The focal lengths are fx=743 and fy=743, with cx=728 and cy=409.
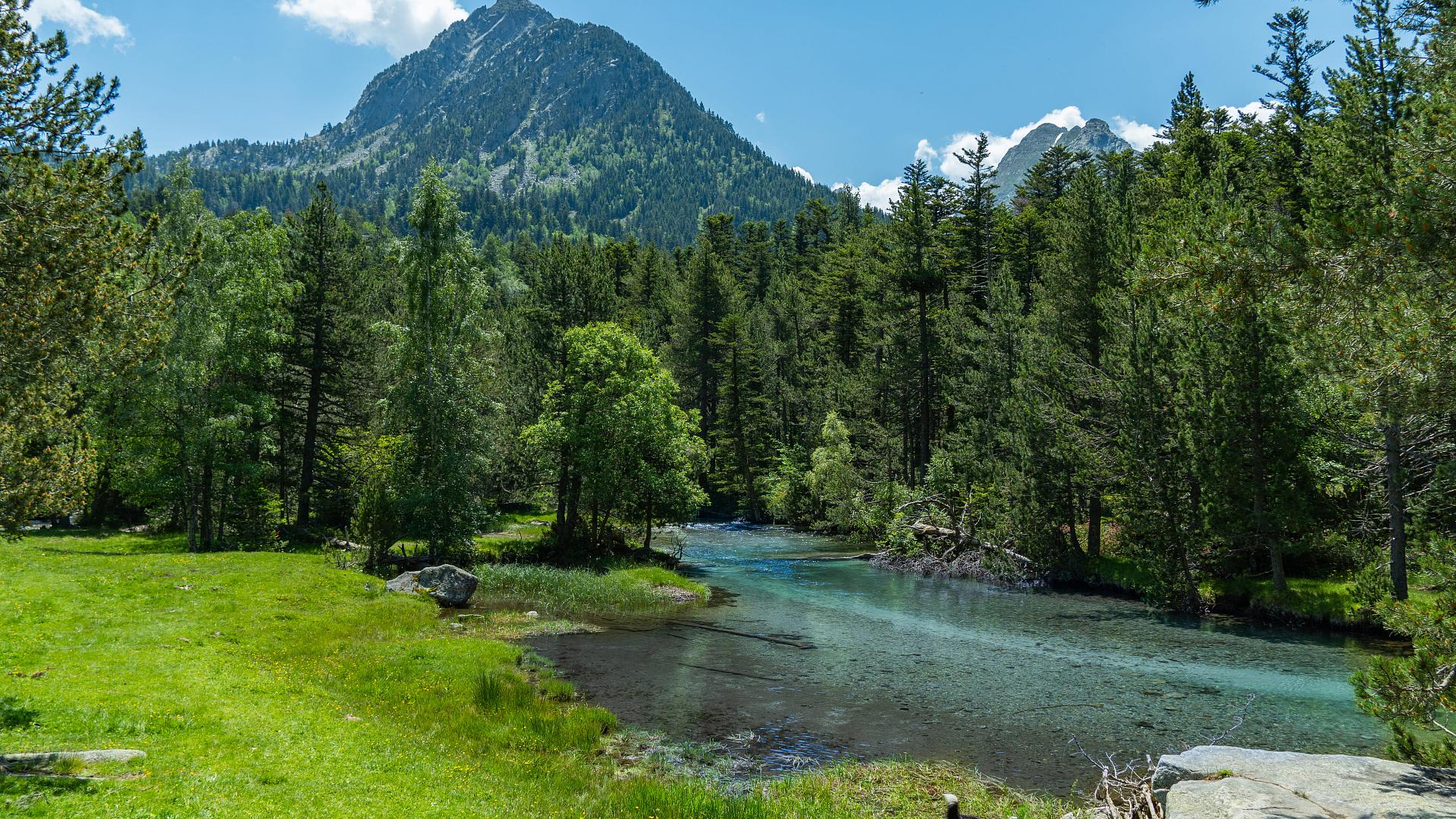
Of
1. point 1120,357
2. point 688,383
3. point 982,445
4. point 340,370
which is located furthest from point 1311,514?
point 688,383

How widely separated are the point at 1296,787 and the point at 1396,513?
19661 mm

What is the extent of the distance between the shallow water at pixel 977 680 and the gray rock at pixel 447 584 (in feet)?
21.0

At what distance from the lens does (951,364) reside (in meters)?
54.1

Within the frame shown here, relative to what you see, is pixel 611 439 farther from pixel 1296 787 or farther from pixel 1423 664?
pixel 1423 664

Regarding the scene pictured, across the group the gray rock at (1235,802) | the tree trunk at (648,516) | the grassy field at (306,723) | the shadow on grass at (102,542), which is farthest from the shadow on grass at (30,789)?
the tree trunk at (648,516)

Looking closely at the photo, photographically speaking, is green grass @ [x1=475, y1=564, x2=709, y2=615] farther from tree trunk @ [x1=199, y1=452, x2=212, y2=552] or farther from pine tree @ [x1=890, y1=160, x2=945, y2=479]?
pine tree @ [x1=890, y1=160, x2=945, y2=479]

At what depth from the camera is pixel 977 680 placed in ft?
66.5

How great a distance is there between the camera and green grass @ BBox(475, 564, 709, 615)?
30.5m

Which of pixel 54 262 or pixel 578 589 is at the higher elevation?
pixel 54 262

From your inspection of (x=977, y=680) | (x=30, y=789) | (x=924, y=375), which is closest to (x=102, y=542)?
(x=30, y=789)

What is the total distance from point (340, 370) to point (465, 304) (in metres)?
14.3

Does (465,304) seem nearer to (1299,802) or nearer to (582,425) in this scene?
(582,425)

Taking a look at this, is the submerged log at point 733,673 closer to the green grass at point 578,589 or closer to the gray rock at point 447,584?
the green grass at point 578,589

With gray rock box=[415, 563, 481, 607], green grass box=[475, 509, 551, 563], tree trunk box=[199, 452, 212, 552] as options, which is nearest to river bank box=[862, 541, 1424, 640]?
green grass box=[475, 509, 551, 563]
